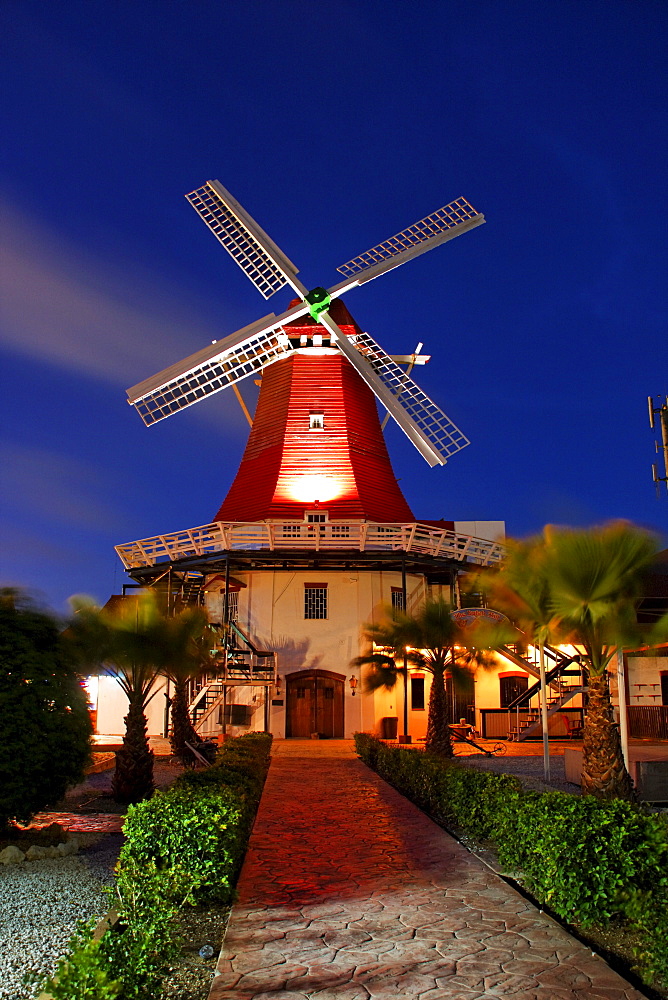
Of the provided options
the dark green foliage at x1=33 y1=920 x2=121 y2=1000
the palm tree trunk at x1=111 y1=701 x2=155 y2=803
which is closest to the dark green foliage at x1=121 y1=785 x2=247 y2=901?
the dark green foliage at x1=33 y1=920 x2=121 y2=1000

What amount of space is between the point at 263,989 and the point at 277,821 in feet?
23.4

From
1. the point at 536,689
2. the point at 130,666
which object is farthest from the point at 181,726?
the point at 536,689

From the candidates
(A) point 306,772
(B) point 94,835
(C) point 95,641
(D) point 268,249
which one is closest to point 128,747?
(C) point 95,641

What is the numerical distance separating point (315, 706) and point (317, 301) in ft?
50.7

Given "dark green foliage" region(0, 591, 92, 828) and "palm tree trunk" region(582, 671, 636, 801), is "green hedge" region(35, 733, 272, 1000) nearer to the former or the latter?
"dark green foliage" region(0, 591, 92, 828)

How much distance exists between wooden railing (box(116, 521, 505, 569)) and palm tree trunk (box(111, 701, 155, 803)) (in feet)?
42.1

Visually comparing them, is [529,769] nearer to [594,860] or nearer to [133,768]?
[133,768]

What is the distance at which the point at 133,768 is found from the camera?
580 inches

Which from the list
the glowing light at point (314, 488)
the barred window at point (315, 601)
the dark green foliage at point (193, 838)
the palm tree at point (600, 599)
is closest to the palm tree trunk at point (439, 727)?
the palm tree at point (600, 599)

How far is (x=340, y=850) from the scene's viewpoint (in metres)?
10.2

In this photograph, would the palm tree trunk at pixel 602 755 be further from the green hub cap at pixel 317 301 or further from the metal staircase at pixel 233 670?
the green hub cap at pixel 317 301

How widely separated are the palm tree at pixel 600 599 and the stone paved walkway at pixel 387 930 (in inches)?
78.5

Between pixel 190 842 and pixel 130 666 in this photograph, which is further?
pixel 130 666

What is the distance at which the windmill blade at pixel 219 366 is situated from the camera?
31.0 meters
